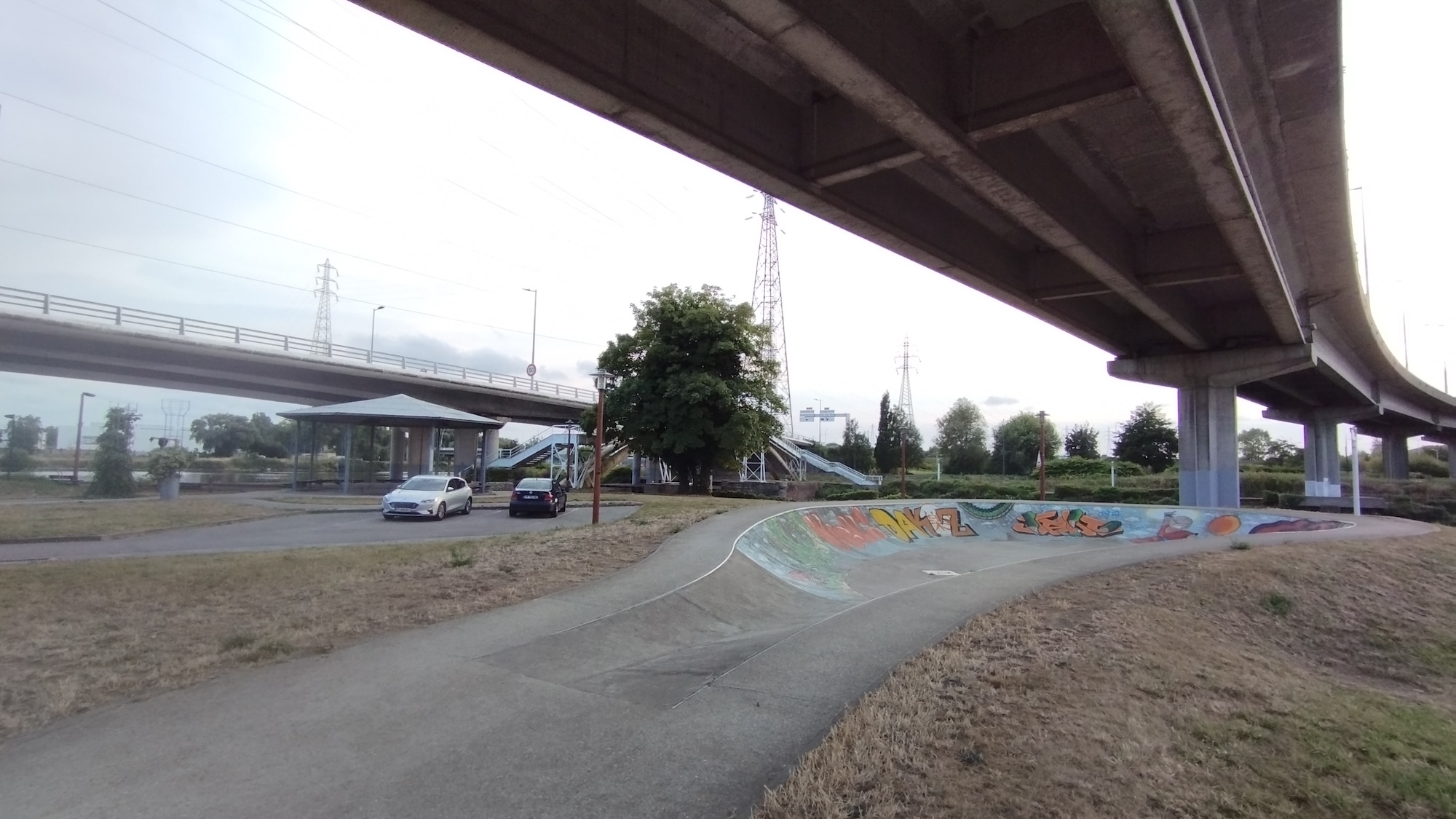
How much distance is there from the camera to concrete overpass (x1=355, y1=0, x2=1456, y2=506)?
635cm

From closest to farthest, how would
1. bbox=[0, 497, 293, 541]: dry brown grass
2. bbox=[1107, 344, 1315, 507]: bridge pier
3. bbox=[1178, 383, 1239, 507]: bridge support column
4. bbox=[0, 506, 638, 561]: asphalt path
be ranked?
1. bbox=[0, 506, 638, 561]: asphalt path
2. bbox=[0, 497, 293, 541]: dry brown grass
3. bbox=[1107, 344, 1315, 507]: bridge pier
4. bbox=[1178, 383, 1239, 507]: bridge support column

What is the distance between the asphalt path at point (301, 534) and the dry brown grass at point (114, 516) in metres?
0.75

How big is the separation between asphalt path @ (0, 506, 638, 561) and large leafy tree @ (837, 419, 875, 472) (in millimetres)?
52195

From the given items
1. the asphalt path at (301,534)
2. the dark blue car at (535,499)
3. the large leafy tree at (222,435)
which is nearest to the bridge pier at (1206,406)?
the asphalt path at (301,534)

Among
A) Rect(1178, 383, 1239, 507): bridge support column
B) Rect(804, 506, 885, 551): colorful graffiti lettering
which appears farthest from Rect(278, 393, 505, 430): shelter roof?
Rect(1178, 383, 1239, 507): bridge support column

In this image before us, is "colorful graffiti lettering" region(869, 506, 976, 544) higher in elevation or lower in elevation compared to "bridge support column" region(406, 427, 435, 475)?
lower

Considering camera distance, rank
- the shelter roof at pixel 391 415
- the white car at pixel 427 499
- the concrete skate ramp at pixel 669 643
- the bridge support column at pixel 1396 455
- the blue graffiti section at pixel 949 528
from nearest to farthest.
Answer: the concrete skate ramp at pixel 669 643 → the blue graffiti section at pixel 949 528 → the white car at pixel 427 499 → the shelter roof at pixel 391 415 → the bridge support column at pixel 1396 455

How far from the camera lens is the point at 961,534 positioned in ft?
90.9

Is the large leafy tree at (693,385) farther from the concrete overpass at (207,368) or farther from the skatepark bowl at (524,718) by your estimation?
the skatepark bowl at (524,718)

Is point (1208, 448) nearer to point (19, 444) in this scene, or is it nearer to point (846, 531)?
point (846, 531)

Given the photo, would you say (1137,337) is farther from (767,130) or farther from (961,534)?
(767,130)

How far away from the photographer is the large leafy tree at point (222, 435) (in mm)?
79438

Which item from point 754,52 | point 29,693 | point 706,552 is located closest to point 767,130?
point 754,52

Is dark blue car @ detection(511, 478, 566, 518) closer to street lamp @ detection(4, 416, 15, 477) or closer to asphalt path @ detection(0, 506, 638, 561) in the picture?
asphalt path @ detection(0, 506, 638, 561)
